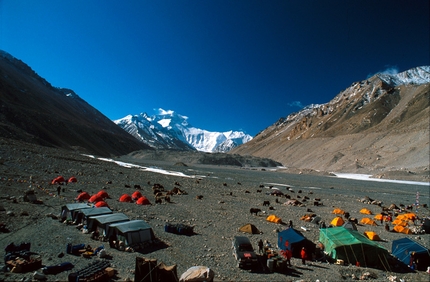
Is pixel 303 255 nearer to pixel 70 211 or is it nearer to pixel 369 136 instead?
pixel 70 211

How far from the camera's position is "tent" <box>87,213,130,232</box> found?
1473 cm

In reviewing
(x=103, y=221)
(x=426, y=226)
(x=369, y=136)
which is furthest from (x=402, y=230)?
(x=369, y=136)

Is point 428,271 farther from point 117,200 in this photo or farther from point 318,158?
point 318,158

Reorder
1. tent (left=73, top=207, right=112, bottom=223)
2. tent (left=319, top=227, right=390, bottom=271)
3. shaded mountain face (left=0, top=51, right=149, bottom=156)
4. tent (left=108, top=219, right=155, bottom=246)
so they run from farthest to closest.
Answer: shaded mountain face (left=0, top=51, right=149, bottom=156)
tent (left=73, top=207, right=112, bottom=223)
tent (left=319, top=227, right=390, bottom=271)
tent (left=108, top=219, right=155, bottom=246)

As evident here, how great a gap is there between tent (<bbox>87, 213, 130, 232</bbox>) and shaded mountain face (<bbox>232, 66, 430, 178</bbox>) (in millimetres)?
87418

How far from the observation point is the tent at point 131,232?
1367cm

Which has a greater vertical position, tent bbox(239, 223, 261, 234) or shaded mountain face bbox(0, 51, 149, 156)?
shaded mountain face bbox(0, 51, 149, 156)

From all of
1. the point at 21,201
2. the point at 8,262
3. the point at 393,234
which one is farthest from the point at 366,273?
the point at 21,201

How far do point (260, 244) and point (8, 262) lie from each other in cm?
1160

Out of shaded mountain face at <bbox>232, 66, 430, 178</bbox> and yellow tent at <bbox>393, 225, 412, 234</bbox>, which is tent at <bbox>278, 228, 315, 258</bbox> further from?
shaded mountain face at <bbox>232, 66, 430, 178</bbox>

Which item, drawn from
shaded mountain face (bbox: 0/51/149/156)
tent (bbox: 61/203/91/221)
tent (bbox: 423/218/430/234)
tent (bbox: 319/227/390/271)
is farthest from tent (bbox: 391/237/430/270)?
shaded mountain face (bbox: 0/51/149/156)

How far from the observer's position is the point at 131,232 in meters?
13.9

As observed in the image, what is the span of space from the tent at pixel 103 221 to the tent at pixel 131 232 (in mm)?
516

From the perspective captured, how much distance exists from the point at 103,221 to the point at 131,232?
2255mm
